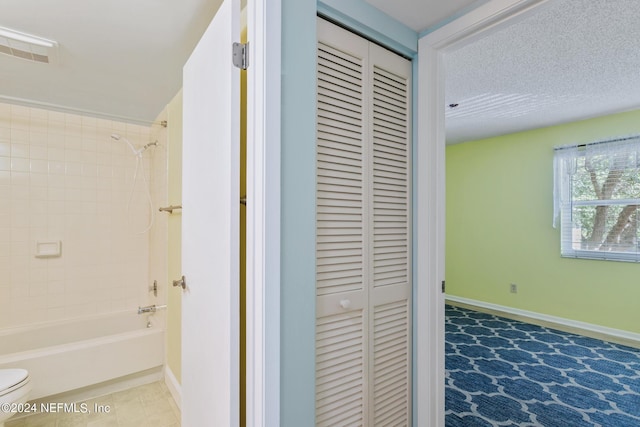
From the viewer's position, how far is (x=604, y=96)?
2.76 m

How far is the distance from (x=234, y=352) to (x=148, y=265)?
2.40 meters

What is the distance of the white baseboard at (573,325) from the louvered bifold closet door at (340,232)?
10.9ft

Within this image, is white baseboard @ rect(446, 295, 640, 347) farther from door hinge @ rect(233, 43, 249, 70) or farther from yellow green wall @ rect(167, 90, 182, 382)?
door hinge @ rect(233, 43, 249, 70)

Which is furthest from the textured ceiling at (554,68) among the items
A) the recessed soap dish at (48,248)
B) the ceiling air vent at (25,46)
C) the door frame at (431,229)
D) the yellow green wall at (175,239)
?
the recessed soap dish at (48,248)

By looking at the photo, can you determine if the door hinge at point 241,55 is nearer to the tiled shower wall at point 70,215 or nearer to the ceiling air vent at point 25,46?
the ceiling air vent at point 25,46

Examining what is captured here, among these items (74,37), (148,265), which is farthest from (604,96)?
(148,265)

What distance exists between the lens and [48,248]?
101 inches

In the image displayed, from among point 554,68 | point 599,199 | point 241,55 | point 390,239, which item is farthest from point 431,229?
point 599,199

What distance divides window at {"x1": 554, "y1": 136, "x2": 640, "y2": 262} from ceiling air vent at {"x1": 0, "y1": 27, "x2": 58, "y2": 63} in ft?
15.0

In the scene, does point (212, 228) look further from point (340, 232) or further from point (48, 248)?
point (48, 248)

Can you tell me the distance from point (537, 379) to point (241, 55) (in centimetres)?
295

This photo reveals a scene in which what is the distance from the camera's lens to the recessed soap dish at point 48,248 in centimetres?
253

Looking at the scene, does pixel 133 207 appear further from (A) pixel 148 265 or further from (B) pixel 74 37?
(B) pixel 74 37

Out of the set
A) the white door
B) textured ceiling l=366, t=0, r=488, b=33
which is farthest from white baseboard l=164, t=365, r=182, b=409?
textured ceiling l=366, t=0, r=488, b=33
